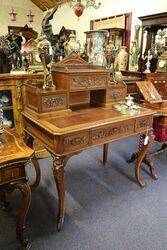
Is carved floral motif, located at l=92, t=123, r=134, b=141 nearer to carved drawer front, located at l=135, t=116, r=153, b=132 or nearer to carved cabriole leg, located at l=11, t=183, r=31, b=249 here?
carved drawer front, located at l=135, t=116, r=153, b=132

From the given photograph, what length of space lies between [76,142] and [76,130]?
0.10 m

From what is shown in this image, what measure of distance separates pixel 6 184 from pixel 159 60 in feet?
9.67

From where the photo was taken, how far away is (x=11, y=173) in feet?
4.41

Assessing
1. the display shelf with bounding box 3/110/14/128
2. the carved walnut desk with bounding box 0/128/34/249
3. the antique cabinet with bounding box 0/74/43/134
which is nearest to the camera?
the carved walnut desk with bounding box 0/128/34/249

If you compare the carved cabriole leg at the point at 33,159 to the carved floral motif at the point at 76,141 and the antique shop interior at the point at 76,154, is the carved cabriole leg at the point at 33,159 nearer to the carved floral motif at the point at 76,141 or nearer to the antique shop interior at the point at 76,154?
the antique shop interior at the point at 76,154

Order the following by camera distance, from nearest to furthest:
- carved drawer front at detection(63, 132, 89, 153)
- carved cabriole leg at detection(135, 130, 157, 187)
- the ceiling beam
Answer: carved drawer front at detection(63, 132, 89, 153)
carved cabriole leg at detection(135, 130, 157, 187)
the ceiling beam

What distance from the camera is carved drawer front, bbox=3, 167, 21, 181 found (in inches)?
52.3

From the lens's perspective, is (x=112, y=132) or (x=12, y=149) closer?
(x=12, y=149)

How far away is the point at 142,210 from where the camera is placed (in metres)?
2.04

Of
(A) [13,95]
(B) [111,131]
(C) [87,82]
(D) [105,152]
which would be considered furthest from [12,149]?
(D) [105,152]

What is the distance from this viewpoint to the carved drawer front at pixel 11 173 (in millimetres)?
1328

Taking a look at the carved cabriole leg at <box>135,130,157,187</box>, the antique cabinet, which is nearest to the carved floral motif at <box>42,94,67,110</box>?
the antique cabinet

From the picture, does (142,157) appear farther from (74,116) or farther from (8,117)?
(8,117)

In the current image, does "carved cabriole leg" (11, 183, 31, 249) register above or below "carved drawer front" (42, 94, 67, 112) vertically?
below
